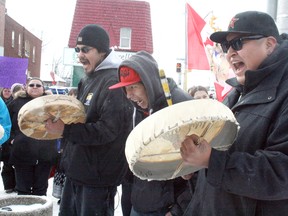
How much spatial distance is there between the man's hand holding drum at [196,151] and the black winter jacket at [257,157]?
3cm

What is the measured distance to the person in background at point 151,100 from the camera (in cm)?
243

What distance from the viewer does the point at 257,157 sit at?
4.86ft

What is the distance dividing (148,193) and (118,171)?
2.10ft

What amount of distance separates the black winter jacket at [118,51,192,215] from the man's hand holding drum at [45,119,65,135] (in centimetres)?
73

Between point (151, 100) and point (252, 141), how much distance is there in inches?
35.8

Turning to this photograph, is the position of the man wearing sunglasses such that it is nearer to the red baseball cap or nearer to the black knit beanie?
the red baseball cap

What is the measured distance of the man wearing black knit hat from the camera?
2949 mm

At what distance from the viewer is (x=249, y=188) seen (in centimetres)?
148

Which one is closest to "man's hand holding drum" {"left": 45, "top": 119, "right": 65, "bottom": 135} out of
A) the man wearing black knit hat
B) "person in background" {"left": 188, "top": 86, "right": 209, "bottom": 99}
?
the man wearing black knit hat

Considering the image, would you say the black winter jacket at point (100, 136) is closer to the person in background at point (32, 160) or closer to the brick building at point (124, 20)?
the person in background at point (32, 160)

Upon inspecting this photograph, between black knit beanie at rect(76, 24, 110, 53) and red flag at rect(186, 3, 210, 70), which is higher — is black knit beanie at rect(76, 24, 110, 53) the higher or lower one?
the lower one

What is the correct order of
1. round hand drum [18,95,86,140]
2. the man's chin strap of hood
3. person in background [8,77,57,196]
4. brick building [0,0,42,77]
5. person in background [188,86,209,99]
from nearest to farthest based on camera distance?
the man's chin strap of hood
round hand drum [18,95,86,140]
person in background [8,77,57,196]
person in background [188,86,209,99]
brick building [0,0,42,77]

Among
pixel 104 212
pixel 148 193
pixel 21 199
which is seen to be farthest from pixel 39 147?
pixel 148 193

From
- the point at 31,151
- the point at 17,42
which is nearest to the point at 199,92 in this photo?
the point at 31,151
